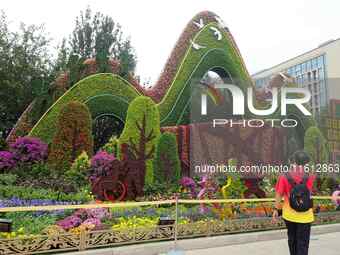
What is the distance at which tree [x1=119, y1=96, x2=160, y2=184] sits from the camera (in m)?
12.6

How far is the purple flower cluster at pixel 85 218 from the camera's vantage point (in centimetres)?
668

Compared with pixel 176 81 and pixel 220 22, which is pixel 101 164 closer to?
pixel 176 81

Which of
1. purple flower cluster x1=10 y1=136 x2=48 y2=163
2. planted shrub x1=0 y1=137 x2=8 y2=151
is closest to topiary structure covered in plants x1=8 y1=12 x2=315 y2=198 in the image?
purple flower cluster x1=10 y1=136 x2=48 y2=163

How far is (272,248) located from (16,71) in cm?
1588

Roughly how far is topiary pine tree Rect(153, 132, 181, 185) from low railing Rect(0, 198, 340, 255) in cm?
459

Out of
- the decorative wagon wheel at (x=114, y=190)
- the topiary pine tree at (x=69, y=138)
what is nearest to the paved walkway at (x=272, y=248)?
the decorative wagon wheel at (x=114, y=190)

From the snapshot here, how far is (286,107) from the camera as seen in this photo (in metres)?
Result: 13.9

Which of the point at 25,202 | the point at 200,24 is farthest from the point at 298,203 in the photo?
the point at 200,24

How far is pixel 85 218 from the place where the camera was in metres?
7.17

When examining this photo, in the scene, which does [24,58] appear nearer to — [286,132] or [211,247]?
[286,132]

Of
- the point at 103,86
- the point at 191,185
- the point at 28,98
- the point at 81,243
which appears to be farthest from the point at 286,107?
the point at 28,98

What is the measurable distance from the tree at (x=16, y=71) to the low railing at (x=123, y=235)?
1282 centimetres

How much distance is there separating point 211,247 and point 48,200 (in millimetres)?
4104

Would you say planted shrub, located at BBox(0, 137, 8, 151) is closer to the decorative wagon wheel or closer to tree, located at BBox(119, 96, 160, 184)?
tree, located at BBox(119, 96, 160, 184)
